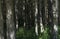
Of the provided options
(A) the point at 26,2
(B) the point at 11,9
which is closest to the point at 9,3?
(B) the point at 11,9

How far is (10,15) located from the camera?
6793 mm

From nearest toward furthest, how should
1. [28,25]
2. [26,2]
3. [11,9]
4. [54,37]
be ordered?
1. [11,9]
2. [54,37]
3. [26,2]
4. [28,25]

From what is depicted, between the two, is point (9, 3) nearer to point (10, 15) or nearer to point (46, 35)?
point (10, 15)

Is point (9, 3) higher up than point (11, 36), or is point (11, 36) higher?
point (9, 3)

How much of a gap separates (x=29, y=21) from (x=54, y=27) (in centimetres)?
1175

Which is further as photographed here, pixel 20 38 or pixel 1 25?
pixel 20 38

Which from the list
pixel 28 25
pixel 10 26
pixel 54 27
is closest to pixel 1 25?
pixel 10 26

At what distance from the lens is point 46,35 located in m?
10.9

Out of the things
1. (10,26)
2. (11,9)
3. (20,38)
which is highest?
(11,9)

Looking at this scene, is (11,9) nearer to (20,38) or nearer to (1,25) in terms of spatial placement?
(1,25)

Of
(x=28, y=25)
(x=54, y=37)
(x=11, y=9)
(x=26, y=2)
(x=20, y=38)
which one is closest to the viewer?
(x=11, y=9)

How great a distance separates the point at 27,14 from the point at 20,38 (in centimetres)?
829

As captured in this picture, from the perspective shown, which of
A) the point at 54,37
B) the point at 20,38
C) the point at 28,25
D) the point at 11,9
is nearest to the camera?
the point at 11,9

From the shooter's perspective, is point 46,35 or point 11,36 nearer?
point 11,36
